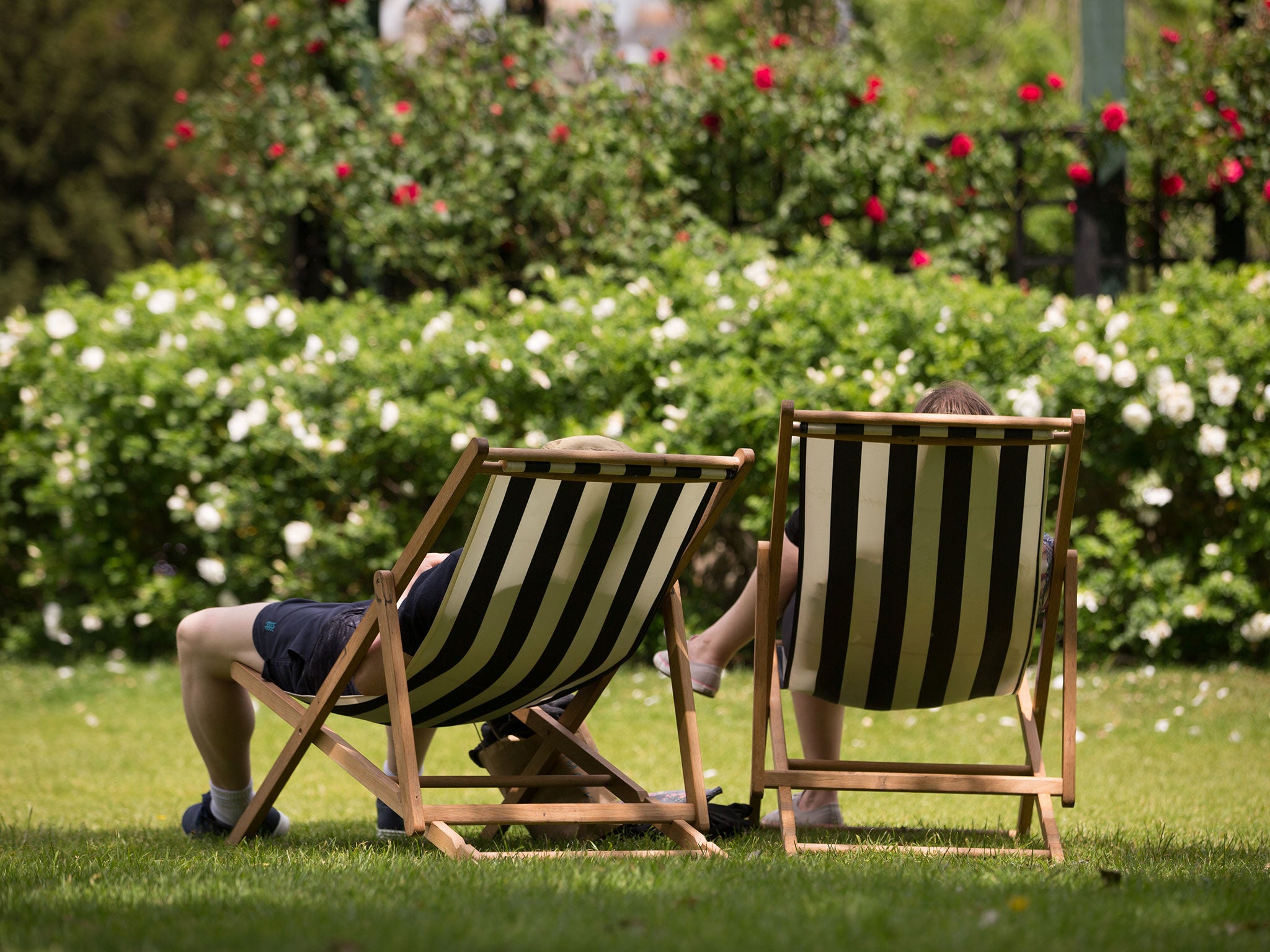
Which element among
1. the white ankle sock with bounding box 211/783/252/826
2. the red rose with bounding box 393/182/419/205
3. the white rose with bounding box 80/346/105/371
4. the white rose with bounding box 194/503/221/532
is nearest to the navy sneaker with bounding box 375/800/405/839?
the white ankle sock with bounding box 211/783/252/826

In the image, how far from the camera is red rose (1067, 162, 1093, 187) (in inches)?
274

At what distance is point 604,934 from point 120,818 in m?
Result: 2.42

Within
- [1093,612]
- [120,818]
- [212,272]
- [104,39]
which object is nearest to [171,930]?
[120,818]

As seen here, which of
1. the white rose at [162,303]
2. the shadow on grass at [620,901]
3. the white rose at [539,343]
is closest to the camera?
the shadow on grass at [620,901]

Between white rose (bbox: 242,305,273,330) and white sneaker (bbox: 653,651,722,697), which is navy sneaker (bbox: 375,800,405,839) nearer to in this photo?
white sneaker (bbox: 653,651,722,697)

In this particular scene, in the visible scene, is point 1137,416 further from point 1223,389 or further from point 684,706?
point 684,706

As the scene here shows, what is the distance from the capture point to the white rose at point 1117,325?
210 inches

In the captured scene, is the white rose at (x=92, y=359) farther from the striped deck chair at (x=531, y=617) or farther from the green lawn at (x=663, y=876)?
the striped deck chair at (x=531, y=617)

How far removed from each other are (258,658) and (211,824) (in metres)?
0.50

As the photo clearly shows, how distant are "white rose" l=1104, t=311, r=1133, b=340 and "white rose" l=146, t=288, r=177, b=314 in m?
4.21

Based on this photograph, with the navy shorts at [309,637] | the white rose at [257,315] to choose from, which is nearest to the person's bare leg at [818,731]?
the navy shorts at [309,637]

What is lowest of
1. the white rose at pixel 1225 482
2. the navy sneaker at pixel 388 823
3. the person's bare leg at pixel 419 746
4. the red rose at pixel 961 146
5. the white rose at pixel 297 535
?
the navy sneaker at pixel 388 823

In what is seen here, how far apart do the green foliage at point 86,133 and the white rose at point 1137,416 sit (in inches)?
671

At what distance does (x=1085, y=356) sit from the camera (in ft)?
17.4
